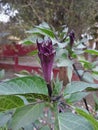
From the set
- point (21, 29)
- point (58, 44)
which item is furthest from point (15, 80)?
point (21, 29)

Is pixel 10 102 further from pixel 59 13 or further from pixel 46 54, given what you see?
pixel 59 13

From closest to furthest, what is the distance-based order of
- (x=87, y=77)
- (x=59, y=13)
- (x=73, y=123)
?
1. (x=73, y=123)
2. (x=87, y=77)
3. (x=59, y=13)

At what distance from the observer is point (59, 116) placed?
0.40 meters

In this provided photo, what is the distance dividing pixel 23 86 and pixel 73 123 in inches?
3.3

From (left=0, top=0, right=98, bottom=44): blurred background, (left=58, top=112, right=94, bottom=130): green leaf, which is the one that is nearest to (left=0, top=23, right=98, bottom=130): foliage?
(left=58, top=112, right=94, bottom=130): green leaf

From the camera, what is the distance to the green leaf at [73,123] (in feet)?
1.22

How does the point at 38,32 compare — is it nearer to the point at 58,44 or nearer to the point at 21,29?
the point at 58,44

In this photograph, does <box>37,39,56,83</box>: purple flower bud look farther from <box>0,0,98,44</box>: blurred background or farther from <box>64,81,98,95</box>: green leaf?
<box>0,0,98,44</box>: blurred background

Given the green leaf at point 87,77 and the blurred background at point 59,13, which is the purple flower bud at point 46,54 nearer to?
the green leaf at point 87,77

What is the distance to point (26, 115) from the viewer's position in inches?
15.3

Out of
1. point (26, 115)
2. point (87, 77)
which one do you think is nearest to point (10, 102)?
point (26, 115)

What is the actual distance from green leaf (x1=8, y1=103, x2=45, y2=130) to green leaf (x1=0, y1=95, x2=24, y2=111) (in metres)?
0.01

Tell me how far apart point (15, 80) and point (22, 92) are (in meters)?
0.02

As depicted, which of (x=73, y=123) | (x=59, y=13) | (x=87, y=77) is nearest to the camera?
(x=73, y=123)
